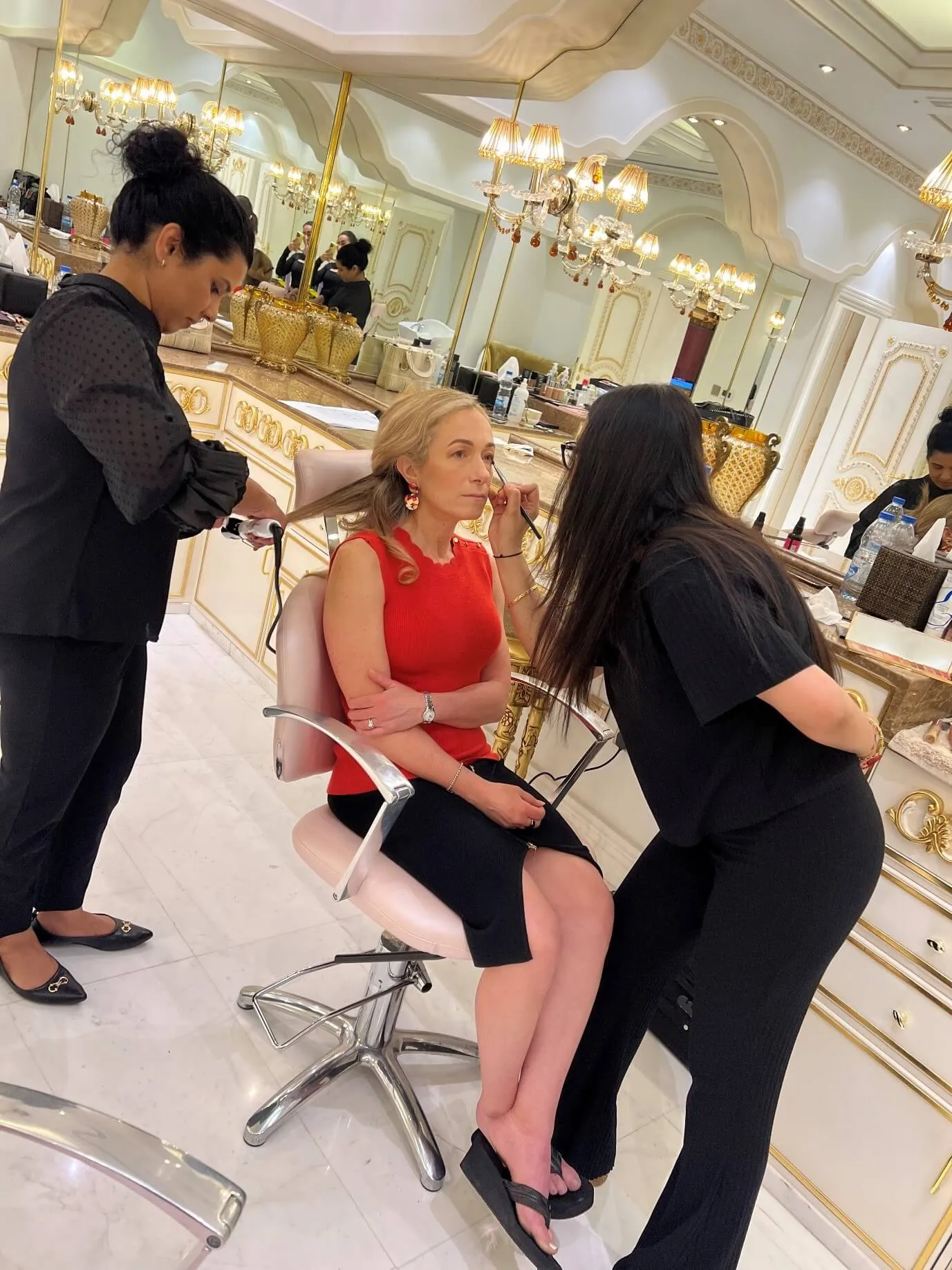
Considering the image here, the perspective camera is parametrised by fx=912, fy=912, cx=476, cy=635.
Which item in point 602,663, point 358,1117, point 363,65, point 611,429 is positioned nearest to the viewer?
point 611,429

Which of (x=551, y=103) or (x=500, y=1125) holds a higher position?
(x=551, y=103)

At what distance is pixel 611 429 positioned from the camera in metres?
1.21

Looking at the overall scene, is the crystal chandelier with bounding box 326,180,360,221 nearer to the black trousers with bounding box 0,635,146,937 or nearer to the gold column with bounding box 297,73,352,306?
the gold column with bounding box 297,73,352,306

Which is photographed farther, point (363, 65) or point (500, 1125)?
point (363, 65)

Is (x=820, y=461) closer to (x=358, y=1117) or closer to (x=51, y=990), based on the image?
(x=358, y=1117)

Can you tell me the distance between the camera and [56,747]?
58.9 inches

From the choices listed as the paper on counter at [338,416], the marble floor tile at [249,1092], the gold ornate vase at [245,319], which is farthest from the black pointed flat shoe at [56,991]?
the gold ornate vase at [245,319]

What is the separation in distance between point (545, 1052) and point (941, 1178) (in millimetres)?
751

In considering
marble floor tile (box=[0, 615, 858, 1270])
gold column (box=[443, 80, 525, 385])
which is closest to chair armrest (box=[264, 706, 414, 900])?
marble floor tile (box=[0, 615, 858, 1270])

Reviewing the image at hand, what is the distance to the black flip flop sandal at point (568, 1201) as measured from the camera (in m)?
1.41

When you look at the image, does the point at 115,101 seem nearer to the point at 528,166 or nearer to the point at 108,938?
the point at 528,166

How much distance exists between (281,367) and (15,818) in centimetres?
265

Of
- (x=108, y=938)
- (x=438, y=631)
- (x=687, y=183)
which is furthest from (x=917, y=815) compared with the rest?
(x=687, y=183)

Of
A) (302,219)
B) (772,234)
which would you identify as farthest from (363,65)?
(772,234)
